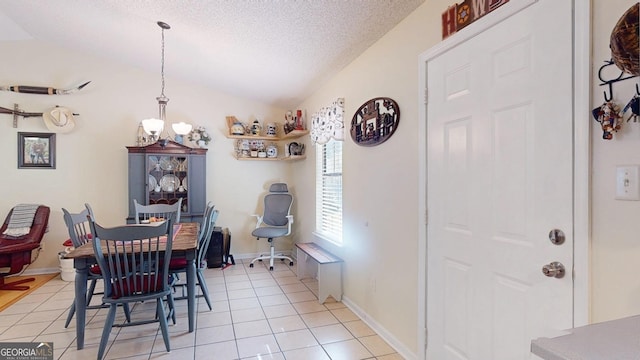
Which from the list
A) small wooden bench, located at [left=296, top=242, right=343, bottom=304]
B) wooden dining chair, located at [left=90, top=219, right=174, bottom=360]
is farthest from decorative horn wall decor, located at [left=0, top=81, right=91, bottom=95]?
small wooden bench, located at [left=296, top=242, right=343, bottom=304]

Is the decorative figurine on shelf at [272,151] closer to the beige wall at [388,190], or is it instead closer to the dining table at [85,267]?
the beige wall at [388,190]

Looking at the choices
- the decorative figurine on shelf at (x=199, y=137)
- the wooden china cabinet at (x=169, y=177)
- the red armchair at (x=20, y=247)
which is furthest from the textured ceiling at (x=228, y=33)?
the red armchair at (x=20, y=247)

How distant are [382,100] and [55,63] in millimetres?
4732

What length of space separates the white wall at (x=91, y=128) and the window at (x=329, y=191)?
1696mm

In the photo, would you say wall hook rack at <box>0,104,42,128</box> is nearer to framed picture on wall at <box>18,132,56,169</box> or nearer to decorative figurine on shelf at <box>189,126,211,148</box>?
framed picture on wall at <box>18,132,56,169</box>

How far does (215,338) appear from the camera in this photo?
2596 mm

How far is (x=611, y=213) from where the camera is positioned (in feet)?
3.70

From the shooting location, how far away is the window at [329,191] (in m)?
3.70

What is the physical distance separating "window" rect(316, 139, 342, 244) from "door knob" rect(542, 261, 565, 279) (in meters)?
2.37

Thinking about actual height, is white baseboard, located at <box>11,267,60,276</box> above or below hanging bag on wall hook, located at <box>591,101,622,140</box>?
below

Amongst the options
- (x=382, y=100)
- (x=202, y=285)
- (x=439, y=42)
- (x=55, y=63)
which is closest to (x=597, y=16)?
(x=439, y=42)

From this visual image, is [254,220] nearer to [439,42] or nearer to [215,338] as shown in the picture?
[215,338]

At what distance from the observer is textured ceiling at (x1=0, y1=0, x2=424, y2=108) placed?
2.44 meters

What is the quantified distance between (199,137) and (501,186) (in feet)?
14.3
